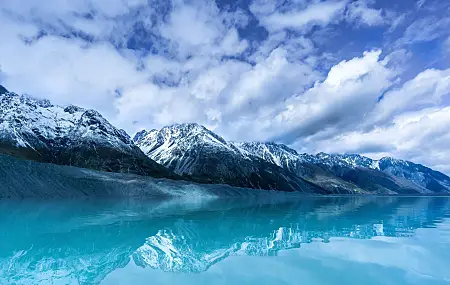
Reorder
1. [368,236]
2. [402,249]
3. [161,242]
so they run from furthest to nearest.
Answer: [368,236] < [161,242] < [402,249]

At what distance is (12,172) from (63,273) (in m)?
91.1

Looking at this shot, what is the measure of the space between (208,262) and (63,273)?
834 centimetres

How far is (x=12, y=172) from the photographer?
91625 millimetres

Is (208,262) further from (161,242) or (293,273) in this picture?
(161,242)

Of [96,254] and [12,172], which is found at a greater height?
[12,172]

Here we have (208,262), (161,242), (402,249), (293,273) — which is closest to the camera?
(293,273)

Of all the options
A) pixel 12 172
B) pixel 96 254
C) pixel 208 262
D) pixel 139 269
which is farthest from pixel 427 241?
pixel 12 172

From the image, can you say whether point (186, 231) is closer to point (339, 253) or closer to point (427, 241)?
point (339, 253)

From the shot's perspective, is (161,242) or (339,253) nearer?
(339,253)

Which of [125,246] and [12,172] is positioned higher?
[12,172]

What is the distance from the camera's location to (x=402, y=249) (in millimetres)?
25234

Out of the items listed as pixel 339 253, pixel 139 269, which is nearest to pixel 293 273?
pixel 339 253

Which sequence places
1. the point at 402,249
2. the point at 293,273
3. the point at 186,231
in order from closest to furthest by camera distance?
the point at 293,273
the point at 402,249
the point at 186,231

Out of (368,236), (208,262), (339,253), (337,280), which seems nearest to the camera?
(337,280)
